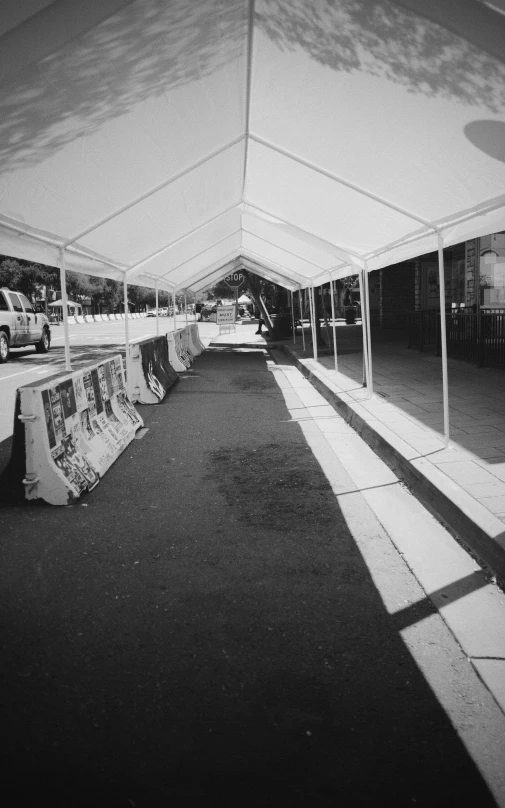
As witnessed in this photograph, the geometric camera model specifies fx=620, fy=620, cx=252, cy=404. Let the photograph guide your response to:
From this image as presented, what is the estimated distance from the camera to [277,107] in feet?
17.5

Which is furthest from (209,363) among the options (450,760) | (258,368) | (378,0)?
(450,760)

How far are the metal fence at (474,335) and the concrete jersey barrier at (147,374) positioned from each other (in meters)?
6.45

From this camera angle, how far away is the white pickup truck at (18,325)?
1808cm

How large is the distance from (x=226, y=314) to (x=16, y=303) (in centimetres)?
1257

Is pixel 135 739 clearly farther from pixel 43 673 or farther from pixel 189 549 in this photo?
pixel 189 549

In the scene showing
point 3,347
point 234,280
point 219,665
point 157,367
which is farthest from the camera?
point 234,280

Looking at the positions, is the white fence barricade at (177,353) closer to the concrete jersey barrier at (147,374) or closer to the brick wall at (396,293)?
the concrete jersey barrier at (147,374)

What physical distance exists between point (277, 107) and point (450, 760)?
494 cm

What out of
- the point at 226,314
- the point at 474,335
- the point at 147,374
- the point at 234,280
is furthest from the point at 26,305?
the point at 234,280

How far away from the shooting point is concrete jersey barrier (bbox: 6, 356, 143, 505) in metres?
5.18

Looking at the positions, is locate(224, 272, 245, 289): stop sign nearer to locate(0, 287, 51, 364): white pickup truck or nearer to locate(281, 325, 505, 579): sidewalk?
locate(0, 287, 51, 364): white pickup truck

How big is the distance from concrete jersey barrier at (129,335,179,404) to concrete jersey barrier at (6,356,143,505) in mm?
3063

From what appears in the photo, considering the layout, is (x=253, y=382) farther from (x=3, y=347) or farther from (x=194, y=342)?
(x=3, y=347)

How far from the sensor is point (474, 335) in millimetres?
13812
